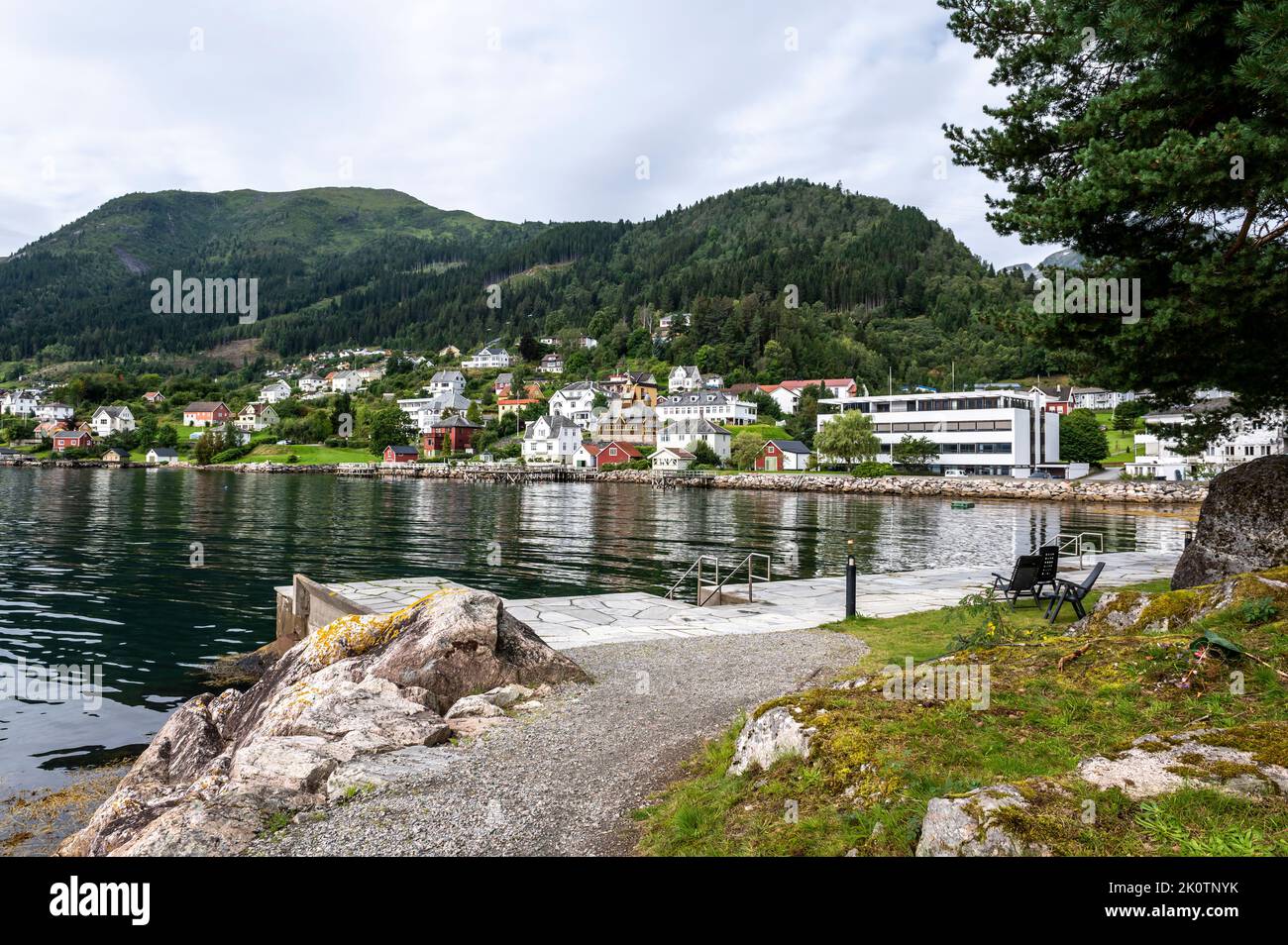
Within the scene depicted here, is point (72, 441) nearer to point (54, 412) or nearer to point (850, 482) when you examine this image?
point (54, 412)

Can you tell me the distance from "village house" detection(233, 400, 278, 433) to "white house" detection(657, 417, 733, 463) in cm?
10319

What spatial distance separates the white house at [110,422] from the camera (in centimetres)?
16238

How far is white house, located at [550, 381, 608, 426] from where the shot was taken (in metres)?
153

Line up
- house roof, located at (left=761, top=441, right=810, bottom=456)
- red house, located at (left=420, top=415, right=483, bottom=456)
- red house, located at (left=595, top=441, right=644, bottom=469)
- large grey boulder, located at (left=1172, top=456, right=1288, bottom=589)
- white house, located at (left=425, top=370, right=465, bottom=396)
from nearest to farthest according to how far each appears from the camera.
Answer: large grey boulder, located at (left=1172, top=456, right=1288, bottom=589) → house roof, located at (left=761, top=441, right=810, bottom=456) → red house, located at (left=595, top=441, right=644, bottom=469) → red house, located at (left=420, top=415, right=483, bottom=456) → white house, located at (left=425, top=370, right=465, bottom=396)

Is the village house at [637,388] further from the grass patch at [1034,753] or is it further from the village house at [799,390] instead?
the grass patch at [1034,753]

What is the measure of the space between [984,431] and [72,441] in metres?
167

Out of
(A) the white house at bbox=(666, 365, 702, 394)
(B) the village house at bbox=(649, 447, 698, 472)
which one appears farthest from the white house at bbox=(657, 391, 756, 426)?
(A) the white house at bbox=(666, 365, 702, 394)

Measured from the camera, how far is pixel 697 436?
123 meters

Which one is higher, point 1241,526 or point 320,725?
point 1241,526

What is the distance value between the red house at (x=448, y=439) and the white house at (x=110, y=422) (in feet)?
228

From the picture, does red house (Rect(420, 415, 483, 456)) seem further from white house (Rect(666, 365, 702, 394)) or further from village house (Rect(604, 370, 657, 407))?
white house (Rect(666, 365, 702, 394))

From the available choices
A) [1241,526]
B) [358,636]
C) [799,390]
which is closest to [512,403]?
[799,390]
